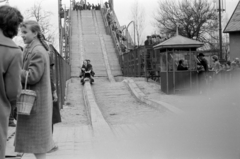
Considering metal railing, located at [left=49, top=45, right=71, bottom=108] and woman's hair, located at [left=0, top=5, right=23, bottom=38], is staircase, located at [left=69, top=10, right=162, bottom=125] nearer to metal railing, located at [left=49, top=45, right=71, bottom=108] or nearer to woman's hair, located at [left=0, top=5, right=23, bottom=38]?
metal railing, located at [left=49, top=45, right=71, bottom=108]

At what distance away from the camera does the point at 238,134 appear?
7867 mm

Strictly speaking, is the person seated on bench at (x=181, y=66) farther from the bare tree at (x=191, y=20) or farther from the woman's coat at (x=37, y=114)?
the bare tree at (x=191, y=20)

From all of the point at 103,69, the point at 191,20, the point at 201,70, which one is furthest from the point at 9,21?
the point at 191,20

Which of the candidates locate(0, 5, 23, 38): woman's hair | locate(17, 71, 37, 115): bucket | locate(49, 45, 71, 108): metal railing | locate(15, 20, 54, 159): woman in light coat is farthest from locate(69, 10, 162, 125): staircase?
locate(0, 5, 23, 38): woman's hair

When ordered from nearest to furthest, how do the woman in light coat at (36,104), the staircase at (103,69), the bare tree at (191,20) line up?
the woman in light coat at (36,104) → the staircase at (103,69) → the bare tree at (191,20)

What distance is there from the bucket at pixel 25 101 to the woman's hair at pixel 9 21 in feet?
4.13

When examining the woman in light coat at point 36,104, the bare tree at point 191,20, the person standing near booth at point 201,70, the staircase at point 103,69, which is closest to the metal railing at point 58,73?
the staircase at point 103,69

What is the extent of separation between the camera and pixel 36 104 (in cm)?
525

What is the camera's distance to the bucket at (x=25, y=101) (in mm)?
5023

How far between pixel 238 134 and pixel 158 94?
9457 millimetres

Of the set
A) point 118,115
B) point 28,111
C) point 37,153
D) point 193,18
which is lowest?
point 118,115

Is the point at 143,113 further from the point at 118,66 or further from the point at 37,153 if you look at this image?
the point at 118,66

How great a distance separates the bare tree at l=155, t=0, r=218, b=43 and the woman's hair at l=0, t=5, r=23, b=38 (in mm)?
51599

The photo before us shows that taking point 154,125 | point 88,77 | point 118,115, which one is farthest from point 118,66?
point 154,125
